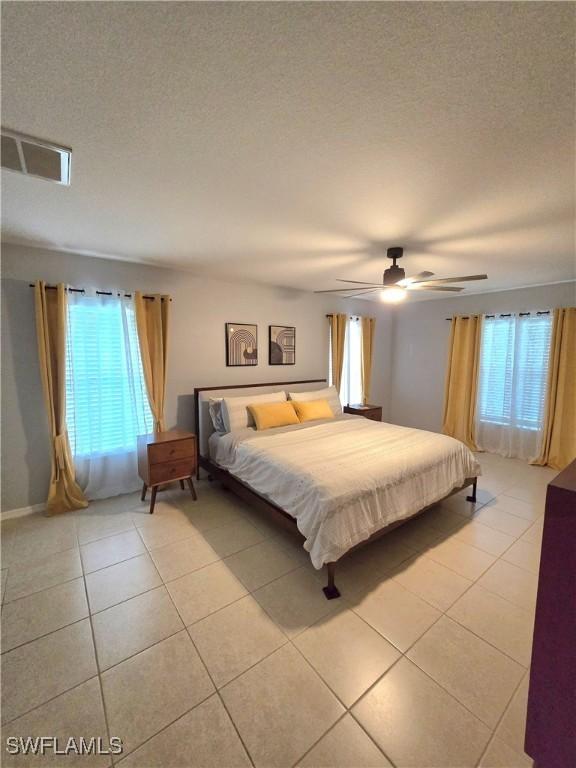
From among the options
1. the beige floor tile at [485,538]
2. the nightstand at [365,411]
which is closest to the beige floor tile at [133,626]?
the beige floor tile at [485,538]

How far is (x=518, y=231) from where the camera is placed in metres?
2.17

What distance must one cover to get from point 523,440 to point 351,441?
3.02m

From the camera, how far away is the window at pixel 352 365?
197 inches

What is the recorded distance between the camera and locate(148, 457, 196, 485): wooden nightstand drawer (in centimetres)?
278

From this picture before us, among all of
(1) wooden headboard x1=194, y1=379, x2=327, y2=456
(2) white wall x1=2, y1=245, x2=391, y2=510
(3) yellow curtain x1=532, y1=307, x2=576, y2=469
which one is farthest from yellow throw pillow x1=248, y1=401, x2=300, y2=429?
(3) yellow curtain x1=532, y1=307, x2=576, y2=469

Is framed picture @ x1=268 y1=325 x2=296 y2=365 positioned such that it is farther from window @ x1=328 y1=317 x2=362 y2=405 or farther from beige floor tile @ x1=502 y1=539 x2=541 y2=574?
beige floor tile @ x1=502 y1=539 x2=541 y2=574

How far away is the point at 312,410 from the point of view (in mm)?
3736

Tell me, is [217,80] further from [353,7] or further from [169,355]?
[169,355]

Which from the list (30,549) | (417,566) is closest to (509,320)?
(417,566)

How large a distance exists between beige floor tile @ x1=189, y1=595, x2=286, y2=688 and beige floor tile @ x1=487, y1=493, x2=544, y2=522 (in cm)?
247

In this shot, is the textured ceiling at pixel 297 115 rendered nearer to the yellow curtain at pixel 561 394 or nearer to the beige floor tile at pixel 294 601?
the yellow curtain at pixel 561 394

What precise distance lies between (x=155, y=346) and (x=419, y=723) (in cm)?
329

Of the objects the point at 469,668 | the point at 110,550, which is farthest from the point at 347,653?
the point at 110,550

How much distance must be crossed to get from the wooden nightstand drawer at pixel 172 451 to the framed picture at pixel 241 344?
123 centimetres
